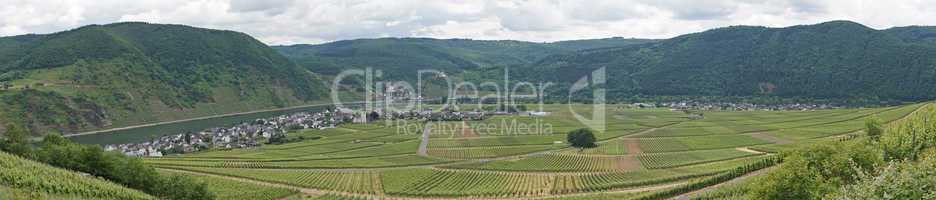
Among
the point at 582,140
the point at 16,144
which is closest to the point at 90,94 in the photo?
the point at 16,144

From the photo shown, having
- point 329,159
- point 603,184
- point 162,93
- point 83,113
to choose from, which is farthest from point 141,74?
point 603,184

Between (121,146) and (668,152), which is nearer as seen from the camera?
(668,152)

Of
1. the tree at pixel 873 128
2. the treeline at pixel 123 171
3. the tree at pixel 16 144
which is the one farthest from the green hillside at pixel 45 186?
the tree at pixel 873 128

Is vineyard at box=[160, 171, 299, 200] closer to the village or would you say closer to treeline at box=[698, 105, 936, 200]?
treeline at box=[698, 105, 936, 200]

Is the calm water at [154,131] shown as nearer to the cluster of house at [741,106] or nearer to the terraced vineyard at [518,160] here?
the terraced vineyard at [518,160]

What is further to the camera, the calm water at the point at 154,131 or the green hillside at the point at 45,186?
Answer: the calm water at the point at 154,131

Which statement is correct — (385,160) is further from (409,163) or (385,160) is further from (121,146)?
(121,146)
